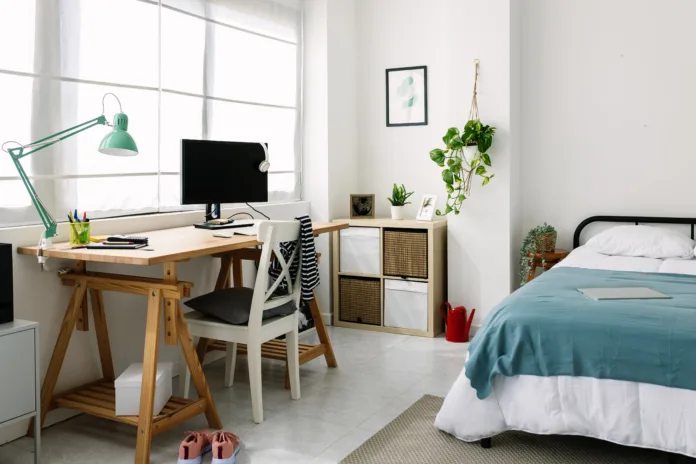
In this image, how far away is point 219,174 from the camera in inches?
144

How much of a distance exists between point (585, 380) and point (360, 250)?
2.44 m

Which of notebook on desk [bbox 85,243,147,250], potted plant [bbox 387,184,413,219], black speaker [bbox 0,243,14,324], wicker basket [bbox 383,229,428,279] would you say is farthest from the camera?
potted plant [bbox 387,184,413,219]

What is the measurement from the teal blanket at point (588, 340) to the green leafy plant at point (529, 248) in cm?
149

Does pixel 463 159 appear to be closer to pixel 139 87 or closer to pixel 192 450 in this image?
pixel 139 87

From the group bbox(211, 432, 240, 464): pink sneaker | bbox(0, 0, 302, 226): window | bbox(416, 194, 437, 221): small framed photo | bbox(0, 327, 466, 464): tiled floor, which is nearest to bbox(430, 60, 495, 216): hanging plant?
bbox(416, 194, 437, 221): small framed photo

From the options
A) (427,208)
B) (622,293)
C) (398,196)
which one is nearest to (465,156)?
(427,208)

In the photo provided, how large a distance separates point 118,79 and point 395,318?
2402mm

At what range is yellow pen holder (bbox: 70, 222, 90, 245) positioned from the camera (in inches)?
112

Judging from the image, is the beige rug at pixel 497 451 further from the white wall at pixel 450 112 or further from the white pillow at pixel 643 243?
the white wall at pixel 450 112

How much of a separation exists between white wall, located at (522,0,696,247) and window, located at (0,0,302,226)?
175cm

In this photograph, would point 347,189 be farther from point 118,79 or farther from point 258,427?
point 258,427

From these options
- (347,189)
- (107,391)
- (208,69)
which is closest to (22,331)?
(107,391)

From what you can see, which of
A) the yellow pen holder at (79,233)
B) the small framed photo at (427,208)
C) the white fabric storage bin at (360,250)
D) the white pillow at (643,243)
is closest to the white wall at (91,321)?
the yellow pen holder at (79,233)

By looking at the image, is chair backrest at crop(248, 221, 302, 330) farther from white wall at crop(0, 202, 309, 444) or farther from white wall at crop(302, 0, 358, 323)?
white wall at crop(302, 0, 358, 323)
